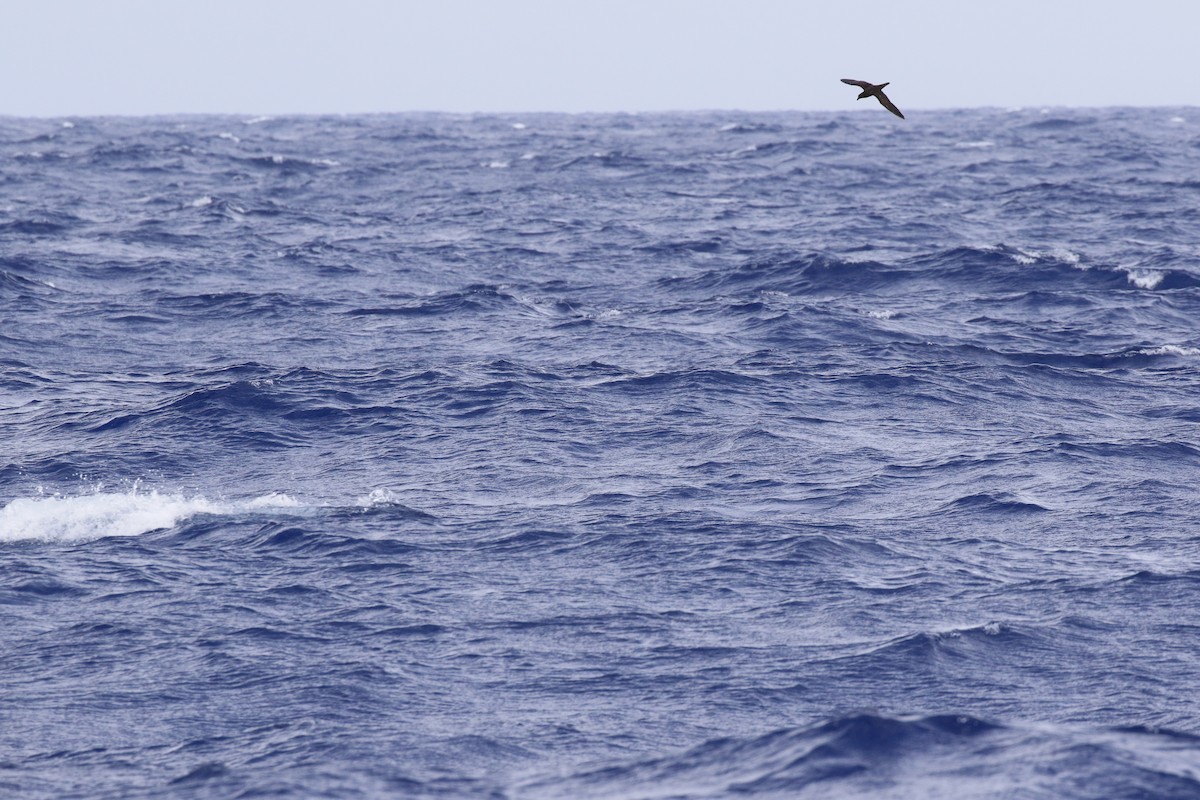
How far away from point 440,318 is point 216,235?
2067 cm

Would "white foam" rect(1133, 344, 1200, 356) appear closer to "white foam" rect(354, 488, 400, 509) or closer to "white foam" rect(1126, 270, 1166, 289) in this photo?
"white foam" rect(1126, 270, 1166, 289)

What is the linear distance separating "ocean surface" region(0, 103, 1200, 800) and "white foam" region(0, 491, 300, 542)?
0.36 ft

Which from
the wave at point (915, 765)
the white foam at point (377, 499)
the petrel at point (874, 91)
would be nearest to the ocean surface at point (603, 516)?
the wave at point (915, 765)

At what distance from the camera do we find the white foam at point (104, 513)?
26375 millimetres

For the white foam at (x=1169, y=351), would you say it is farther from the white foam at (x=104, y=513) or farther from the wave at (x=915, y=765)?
the wave at (x=915, y=765)

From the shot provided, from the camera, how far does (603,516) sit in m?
27.0

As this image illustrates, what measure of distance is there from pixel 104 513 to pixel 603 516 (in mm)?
8558

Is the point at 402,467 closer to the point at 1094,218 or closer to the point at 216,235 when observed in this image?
the point at 216,235

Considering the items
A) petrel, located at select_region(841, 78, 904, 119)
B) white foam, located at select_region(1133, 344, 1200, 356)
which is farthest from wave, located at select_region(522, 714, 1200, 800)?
white foam, located at select_region(1133, 344, 1200, 356)

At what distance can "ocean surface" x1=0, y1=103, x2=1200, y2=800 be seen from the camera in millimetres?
18594

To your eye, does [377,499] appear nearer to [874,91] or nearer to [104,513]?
[104,513]

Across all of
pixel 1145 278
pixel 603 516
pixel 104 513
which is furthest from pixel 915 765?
pixel 1145 278

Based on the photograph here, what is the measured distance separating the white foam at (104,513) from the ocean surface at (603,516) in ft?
0.36

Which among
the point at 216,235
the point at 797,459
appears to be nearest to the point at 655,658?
the point at 797,459
